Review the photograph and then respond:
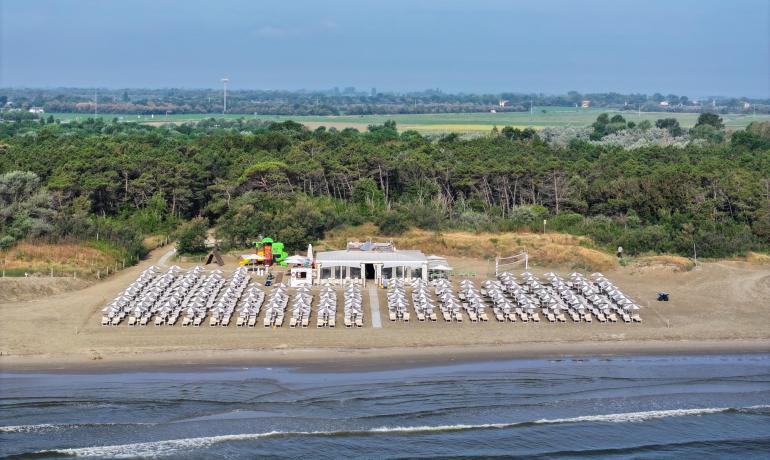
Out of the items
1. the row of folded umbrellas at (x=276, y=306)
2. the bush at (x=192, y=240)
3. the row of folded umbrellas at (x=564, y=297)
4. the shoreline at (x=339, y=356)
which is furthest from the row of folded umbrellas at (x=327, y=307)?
the bush at (x=192, y=240)

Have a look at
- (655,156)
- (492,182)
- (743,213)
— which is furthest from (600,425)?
(655,156)

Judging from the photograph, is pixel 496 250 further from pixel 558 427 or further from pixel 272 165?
pixel 558 427

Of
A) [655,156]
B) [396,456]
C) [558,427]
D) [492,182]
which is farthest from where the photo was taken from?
[655,156]

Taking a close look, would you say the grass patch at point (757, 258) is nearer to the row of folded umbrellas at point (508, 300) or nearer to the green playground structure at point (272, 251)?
the row of folded umbrellas at point (508, 300)

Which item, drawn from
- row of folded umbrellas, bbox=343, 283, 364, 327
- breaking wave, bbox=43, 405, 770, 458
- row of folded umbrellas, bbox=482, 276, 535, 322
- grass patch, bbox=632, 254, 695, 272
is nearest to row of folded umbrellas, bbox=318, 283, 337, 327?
row of folded umbrellas, bbox=343, 283, 364, 327

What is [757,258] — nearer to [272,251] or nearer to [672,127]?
[272,251]

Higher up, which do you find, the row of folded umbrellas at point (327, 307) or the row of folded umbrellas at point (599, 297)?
the row of folded umbrellas at point (599, 297)
